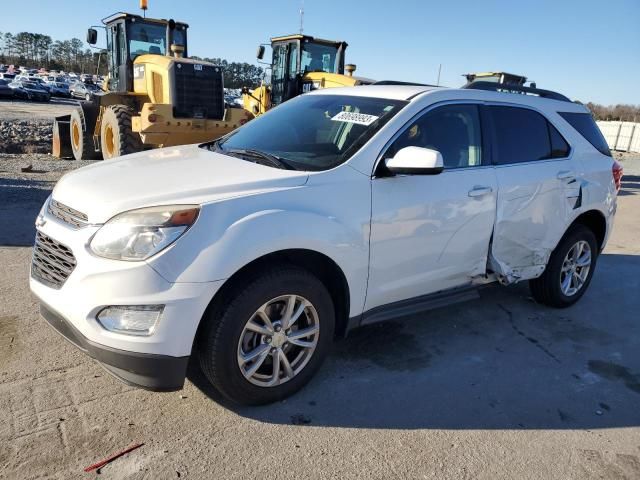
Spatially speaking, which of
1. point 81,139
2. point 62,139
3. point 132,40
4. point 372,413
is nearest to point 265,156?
point 372,413

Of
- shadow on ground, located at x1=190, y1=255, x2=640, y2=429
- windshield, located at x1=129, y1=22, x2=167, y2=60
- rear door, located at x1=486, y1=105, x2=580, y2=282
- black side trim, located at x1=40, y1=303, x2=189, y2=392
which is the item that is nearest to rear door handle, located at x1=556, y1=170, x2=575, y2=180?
rear door, located at x1=486, y1=105, x2=580, y2=282

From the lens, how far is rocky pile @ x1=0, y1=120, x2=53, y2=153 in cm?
1362

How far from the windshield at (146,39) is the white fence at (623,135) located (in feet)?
98.0

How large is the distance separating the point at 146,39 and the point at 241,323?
1052 centimetres

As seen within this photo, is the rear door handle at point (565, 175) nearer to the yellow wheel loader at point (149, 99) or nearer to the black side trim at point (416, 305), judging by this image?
the black side trim at point (416, 305)

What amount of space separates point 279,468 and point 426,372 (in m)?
1.41

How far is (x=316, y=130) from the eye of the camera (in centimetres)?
379

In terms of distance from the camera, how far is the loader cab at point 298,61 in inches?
504

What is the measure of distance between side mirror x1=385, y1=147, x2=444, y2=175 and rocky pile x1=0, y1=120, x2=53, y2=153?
13103 mm

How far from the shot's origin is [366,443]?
2828 millimetres

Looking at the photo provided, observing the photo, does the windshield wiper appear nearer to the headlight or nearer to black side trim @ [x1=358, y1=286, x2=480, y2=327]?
the headlight

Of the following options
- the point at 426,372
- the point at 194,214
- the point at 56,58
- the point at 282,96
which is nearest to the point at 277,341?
the point at 194,214

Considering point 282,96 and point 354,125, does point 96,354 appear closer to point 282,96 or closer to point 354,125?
point 354,125

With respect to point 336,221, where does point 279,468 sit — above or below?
below
